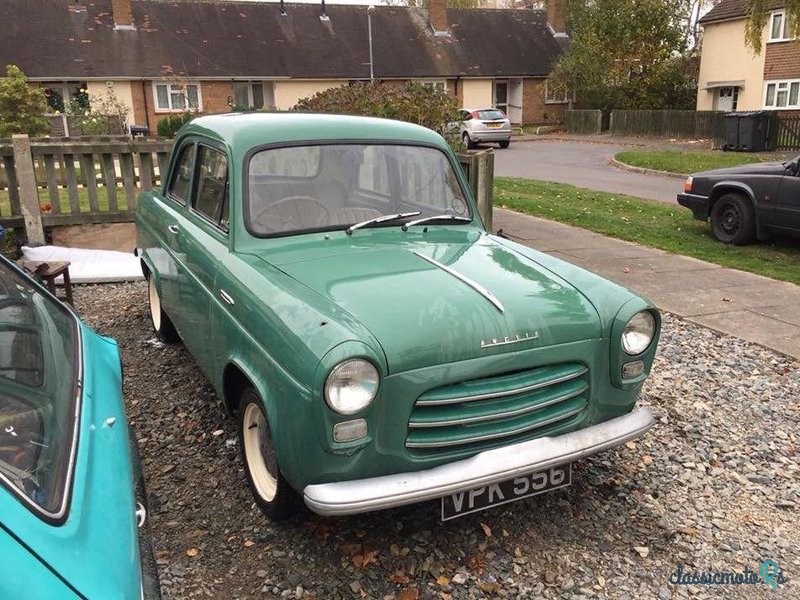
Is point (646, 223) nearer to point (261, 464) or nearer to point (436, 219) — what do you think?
point (436, 219)

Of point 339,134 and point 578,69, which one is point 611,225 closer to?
point 339,134

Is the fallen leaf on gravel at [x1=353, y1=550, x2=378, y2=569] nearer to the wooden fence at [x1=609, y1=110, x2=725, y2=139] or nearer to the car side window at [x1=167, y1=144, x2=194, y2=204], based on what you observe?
the car side window at [x1=167, y1=144, x2=194, y2=204]

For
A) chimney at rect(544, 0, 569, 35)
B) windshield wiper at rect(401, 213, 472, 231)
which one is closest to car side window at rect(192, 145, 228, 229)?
windshield wiper at rect(401, 213, 472, 231)

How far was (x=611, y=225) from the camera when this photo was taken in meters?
10.3

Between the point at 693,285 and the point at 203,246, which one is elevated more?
the point at 203,246

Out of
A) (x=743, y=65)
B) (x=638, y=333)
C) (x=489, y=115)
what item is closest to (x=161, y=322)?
(x=638, y=333)

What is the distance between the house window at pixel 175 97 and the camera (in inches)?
1336

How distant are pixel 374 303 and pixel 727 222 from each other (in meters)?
7.91

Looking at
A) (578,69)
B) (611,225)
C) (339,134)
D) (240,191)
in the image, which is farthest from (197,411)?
(578,69)

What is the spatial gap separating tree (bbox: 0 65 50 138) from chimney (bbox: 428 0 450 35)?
28.7 meters

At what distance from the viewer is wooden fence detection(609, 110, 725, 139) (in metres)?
28.7

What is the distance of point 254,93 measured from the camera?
36750mm

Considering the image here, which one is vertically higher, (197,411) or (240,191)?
(240,191)

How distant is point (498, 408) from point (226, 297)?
1.44 m
